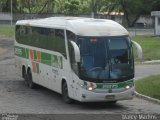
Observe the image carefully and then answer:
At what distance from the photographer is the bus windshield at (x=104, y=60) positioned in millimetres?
18234

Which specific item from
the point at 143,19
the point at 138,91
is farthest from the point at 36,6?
the point at 138,91

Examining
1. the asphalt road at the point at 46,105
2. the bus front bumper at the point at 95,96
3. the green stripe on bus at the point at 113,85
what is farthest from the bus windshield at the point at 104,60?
the asphalt road at the point at 46,105

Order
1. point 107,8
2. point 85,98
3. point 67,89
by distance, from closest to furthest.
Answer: point 85,98, point 67,89, point 107,8

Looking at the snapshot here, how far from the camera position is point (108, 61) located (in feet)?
60.3

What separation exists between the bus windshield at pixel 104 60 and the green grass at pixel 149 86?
2557mm

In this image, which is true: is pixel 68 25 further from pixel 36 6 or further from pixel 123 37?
pixel 36 6

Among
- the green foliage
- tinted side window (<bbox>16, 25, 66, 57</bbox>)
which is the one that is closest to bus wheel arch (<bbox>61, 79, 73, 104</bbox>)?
tinted side window (<bbox>16, 25, 66, 57</bbox>)

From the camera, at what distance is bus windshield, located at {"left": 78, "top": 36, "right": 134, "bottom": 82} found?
18234mm

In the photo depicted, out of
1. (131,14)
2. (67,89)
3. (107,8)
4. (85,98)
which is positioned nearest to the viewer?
(85,98)

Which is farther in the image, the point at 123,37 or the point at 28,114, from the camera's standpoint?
the point at 123,37

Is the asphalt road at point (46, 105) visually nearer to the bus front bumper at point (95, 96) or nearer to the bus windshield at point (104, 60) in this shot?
the bus front bumper at point (95, 96)

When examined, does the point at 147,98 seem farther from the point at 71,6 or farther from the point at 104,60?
the point at 71,6

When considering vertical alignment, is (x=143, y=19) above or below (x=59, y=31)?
below

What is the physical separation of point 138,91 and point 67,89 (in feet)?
12.3
